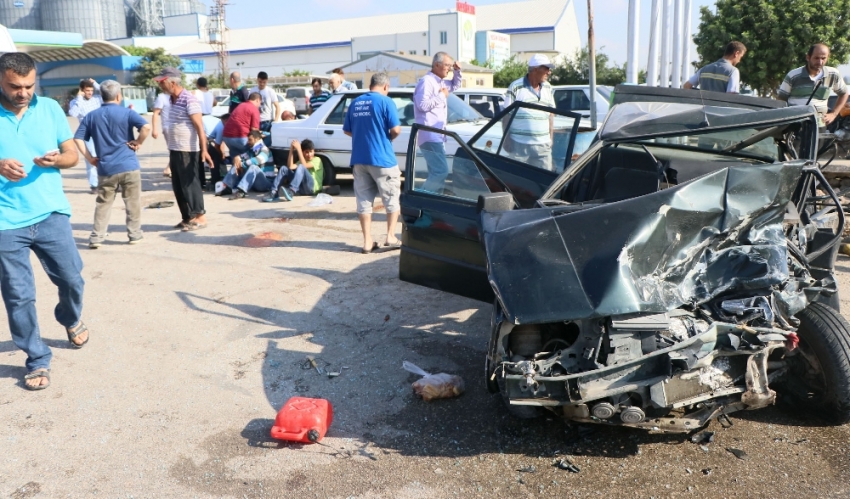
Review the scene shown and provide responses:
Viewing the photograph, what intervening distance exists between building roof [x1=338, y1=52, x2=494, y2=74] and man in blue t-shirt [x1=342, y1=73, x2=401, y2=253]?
27735mm

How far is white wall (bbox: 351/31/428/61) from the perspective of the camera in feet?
183

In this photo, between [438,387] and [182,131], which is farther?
[182,131]

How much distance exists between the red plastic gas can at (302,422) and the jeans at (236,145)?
797 cm

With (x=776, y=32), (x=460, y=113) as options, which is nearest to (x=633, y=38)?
(x=460, y=113)

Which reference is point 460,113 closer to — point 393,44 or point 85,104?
point 85,104

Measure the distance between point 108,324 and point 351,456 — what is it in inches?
113

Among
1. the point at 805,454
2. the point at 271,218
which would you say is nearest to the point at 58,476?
the point at 805,454

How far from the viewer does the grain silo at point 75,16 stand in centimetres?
7956

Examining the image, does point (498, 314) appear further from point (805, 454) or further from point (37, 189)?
point (37, 189)

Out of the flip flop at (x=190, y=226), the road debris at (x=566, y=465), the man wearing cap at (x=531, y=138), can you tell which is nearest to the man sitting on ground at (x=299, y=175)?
the flip flop at (x=190, y=226)

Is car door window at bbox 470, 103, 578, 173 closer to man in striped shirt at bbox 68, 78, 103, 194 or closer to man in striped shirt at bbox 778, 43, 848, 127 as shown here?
man in striped shirt at bbox 778, 43, 848, 127

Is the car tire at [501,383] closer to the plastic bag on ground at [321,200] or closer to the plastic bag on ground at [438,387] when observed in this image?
the plastic bag on ground at [438,387]

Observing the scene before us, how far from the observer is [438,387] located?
12.3 ft

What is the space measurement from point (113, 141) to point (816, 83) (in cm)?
763
